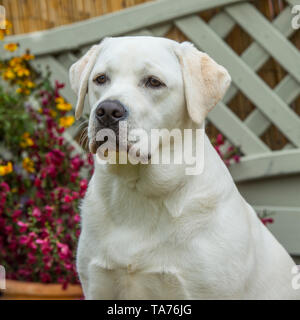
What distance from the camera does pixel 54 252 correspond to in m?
3.39

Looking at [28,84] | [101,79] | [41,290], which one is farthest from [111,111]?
[28,84]

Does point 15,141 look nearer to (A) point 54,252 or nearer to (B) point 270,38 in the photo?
(A) point 54,252

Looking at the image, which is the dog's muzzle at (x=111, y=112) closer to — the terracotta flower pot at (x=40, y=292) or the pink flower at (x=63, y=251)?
the pink flower at (x=63, y=251)

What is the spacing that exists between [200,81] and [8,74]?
86.8 inches

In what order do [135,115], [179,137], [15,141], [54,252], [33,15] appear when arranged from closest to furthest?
[135,115] → [179,137] → [54,252] → [15,141] → [33,15]

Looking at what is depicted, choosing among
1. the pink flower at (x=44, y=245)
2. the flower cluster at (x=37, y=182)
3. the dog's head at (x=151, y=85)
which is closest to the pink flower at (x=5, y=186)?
the flower cluster at (x=37, y=182)

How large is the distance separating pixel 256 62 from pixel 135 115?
6.08 ft

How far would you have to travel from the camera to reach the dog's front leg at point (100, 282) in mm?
2343

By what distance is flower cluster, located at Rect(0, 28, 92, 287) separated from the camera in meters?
3.41

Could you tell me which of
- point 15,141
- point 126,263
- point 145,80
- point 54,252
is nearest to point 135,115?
point 145,80

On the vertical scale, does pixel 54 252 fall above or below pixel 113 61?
below

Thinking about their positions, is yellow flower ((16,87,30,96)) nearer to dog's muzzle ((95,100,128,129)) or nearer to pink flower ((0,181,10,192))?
pink flower ((0,181,10,192))

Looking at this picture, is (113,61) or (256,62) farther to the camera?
(256,62)

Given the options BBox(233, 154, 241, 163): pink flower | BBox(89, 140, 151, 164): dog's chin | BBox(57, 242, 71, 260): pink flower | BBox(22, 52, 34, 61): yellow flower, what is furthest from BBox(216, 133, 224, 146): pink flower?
BBox(22, 52, 34, 61): yellow flower
